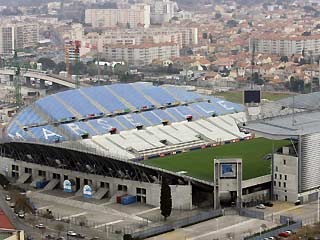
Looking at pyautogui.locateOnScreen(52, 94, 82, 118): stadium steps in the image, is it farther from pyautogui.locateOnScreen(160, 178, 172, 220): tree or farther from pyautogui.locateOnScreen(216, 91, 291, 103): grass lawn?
pyautogui.locateOnScreen(216, 91, 291, 103): grass lawn

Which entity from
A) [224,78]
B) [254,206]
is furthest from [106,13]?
[254,206]

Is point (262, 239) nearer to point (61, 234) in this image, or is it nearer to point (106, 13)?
point (61, 234)

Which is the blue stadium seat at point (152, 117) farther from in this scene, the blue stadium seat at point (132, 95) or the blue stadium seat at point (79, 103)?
the blue stadium seat at point (79, 103)

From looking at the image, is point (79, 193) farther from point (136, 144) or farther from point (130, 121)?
point (130, 121)

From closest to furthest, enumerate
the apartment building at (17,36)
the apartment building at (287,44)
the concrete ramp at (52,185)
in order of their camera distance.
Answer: the concrete ramp at (52,185) < the apartment building at (287,44) < the apartment building at (17,36)

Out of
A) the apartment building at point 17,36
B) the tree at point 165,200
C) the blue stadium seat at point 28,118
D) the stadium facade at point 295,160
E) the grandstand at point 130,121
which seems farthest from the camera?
the apartment building at point 17,36

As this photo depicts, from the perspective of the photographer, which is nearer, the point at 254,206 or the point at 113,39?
the point at 254,206

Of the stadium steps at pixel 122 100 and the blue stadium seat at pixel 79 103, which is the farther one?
the stadium steps at pixel 122 100

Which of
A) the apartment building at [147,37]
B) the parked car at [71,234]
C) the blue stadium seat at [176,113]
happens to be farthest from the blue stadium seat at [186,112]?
the apartment building at [147,37]
